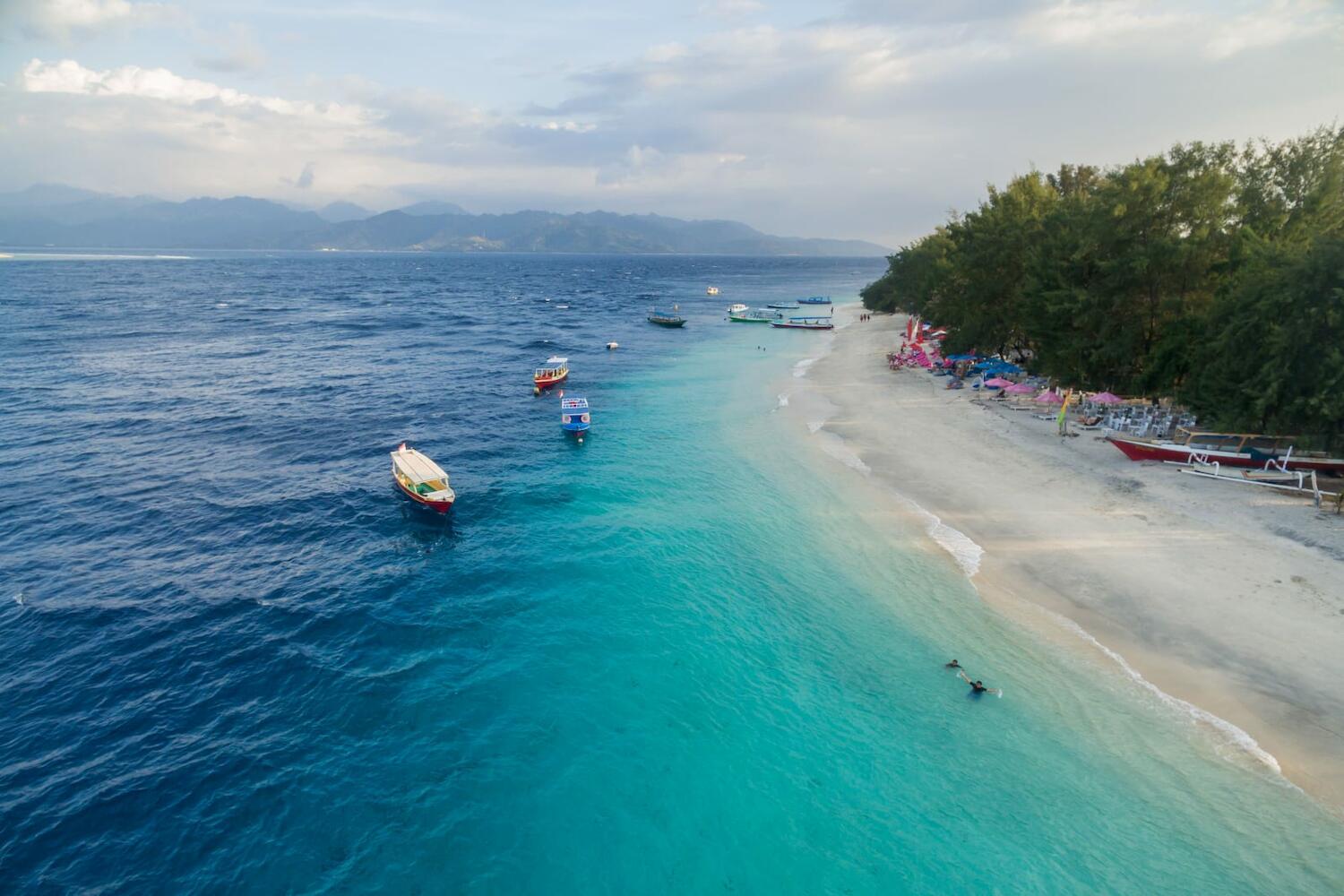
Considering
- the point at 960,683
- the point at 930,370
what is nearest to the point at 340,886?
the point at 960,683

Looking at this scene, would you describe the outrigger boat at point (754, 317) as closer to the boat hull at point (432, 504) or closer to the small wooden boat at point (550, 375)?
the small wooden boat at point (550, 375)

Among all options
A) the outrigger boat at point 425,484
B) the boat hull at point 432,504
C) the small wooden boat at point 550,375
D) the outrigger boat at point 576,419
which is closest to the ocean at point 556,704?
the boat hull at point 432,504

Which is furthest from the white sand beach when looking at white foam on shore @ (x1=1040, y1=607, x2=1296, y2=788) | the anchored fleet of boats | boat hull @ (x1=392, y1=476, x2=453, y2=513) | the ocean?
boat hull @ (x1=392, y1=476, x2=453, y2=513)

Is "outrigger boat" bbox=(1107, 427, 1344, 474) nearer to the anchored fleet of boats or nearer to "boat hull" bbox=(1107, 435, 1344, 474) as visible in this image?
"boat hull" bbox=(1107, 435, 1344, 474)

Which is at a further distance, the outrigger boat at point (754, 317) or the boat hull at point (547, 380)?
the outrigger boat at point (754, 317)

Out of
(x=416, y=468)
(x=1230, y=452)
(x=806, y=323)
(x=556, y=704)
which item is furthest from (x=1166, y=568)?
(x=806, y=323)

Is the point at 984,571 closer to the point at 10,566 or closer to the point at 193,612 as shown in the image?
the point at 193,612

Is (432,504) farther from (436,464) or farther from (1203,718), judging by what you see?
(1203,718)
